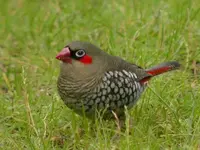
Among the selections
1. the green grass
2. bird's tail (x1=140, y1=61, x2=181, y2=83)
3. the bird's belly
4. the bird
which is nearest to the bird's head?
the bird

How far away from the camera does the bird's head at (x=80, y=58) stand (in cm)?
531

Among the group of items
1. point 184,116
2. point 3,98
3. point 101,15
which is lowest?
point 184,116

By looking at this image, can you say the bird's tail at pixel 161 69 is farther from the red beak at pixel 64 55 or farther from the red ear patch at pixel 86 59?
the red beak at pixel 64 55

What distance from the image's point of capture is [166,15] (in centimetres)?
724

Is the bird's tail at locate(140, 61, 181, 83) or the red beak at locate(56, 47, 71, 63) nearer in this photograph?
the red beak at locate(56, 47, 71, 63)

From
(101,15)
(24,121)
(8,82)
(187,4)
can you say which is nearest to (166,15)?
(187,4)

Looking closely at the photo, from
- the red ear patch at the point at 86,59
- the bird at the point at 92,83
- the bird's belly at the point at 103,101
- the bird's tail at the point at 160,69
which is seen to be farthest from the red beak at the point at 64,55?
the bird's tail at the point at 160,69

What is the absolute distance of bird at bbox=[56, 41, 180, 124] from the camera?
5336 millimetres

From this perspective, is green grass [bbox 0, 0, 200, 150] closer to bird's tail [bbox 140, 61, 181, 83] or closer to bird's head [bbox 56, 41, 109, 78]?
bird's tail [bbox 140, 61, 181, 83]

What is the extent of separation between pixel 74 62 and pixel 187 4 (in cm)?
228

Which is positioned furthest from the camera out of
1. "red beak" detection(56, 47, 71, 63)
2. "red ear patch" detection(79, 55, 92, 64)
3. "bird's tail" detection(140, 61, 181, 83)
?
"bird's tail" detection(140, 61, 181, 83)

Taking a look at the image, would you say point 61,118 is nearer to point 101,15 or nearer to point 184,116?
point 184,116

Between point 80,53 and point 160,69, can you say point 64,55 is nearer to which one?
point 80,53

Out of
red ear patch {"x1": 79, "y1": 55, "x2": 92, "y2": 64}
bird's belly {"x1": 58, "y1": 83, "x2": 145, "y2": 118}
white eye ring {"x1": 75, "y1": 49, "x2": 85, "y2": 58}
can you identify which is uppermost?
white eye ring {"x1": 75, "y1": 49, "x2": 85, "y2": 58}
